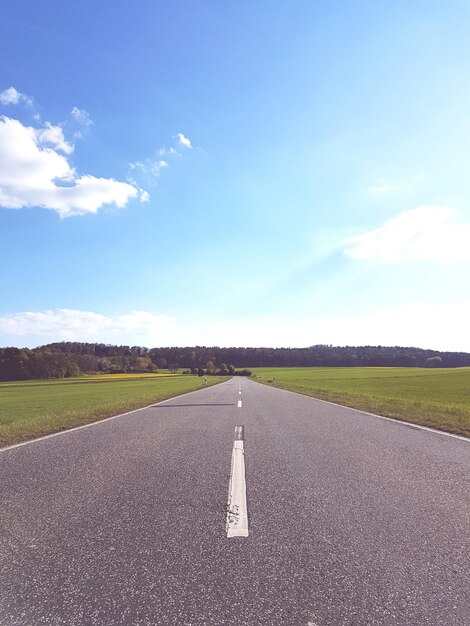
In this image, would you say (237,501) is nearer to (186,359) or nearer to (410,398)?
(410,398)

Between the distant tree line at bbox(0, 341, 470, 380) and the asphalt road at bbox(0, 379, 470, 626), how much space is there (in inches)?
3787

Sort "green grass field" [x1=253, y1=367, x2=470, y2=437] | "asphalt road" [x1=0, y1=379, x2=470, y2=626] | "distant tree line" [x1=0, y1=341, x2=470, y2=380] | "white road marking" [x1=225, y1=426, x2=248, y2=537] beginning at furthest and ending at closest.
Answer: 1. "distant tree line" [x1=0, y1=341, x2=470, y2=380]
2. "green grass field" [x1=253, y1=367, x2=470, y2=437]
3. "white road marking" [x1=225, y1=426, x2=248, y2=537]
4. "asphalt road" [x1=0, y1=379, x2=470, y2=626]

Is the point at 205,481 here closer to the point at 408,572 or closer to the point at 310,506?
the point at 310,506

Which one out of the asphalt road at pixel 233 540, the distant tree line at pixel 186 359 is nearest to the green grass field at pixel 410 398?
the asphalt road at pixel 233 540

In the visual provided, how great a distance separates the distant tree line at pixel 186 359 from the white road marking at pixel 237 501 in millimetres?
96245

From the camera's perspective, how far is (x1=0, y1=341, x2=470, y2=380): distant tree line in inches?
3659

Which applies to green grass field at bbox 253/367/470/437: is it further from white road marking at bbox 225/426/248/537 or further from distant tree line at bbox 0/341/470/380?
distant tree line at bbox 0/341/470/380

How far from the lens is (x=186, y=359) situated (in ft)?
525

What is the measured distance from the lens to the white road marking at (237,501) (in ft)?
12.2

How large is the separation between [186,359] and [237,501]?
157416mm

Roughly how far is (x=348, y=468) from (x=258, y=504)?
7.10 ft

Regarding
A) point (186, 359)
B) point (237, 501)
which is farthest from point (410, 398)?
point (186, 359)

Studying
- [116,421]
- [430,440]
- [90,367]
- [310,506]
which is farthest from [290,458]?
[90,367]

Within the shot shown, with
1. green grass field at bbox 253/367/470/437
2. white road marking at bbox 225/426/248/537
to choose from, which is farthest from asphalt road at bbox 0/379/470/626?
green grass field at bbox 253/367/470/437
